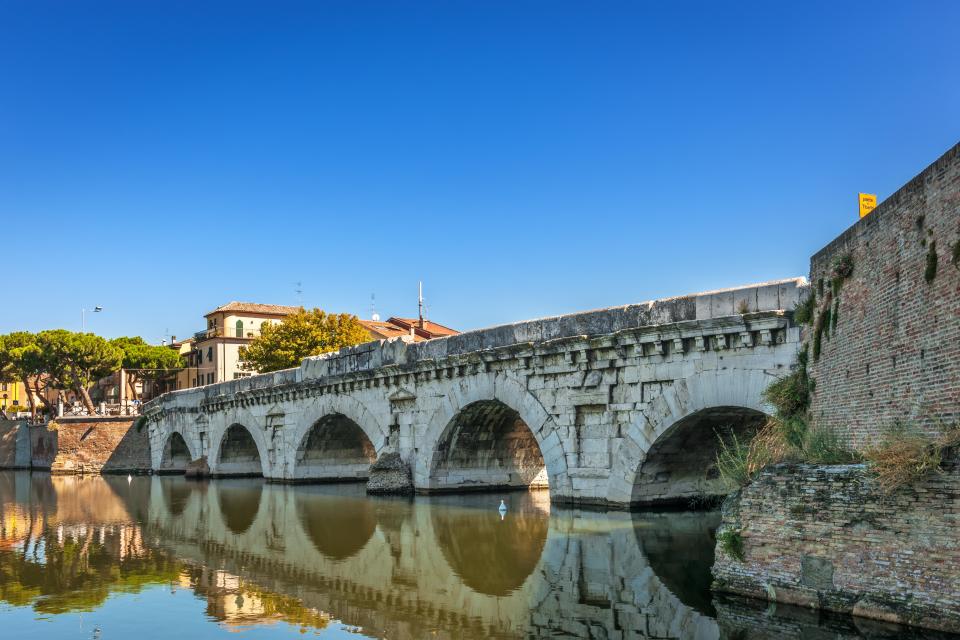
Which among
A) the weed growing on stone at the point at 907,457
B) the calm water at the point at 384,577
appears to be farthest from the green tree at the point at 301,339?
the weed growing on stone at the point at 907,457

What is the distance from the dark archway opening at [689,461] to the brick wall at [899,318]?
4.16m

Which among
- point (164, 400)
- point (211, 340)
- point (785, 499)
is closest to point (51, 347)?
point (211, 340)

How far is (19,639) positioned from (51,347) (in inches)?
2161

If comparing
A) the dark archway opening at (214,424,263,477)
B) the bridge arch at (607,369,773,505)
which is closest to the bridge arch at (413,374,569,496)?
the bridge arch at (607,369,773,505)

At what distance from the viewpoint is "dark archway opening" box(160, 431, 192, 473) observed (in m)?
45.2

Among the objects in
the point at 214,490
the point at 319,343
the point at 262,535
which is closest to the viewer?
the point at 262,535

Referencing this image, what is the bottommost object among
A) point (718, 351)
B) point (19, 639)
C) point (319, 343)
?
point (19, 639)

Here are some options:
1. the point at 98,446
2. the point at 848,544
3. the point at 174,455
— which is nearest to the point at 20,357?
the point at 98,446

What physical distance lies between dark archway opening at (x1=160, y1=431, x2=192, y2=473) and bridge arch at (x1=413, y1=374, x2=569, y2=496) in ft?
80.9

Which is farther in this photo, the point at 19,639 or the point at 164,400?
the point at 164,400

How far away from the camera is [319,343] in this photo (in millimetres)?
48281

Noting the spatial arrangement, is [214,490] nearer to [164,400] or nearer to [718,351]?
[164,400]

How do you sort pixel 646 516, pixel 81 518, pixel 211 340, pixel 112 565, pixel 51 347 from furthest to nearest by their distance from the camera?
pixel 211 340, pixel 51 347, pixel 81 518, pixel 646 516, pixel 112 565

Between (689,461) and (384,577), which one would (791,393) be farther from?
(384,577)
